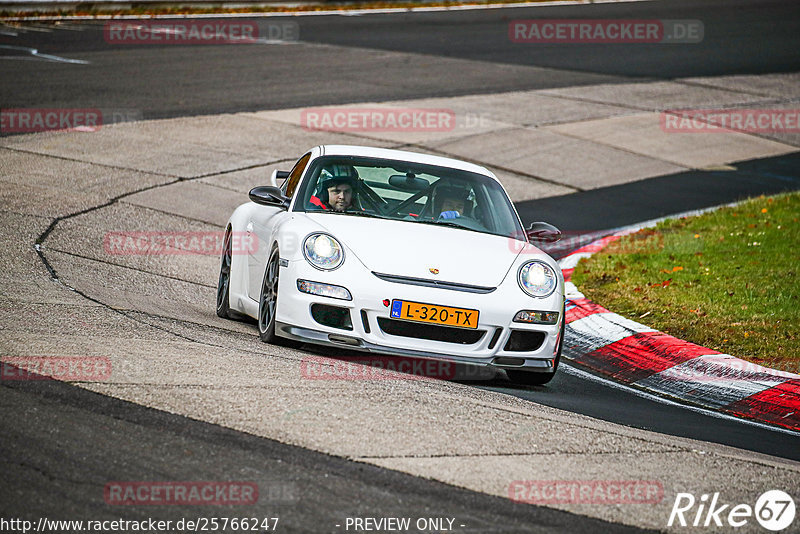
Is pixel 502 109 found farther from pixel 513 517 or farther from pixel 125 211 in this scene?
pixel 513 517

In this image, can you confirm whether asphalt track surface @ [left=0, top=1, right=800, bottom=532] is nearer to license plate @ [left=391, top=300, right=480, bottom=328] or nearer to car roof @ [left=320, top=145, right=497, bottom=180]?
license plate @ [left=391, top=300, right=480, bottom=328]

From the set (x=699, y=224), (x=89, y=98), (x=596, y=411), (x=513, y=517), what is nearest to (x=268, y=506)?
(x=513, y=517)

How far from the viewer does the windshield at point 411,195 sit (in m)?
7.94

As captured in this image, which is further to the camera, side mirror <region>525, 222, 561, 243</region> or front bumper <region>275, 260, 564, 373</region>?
side mirror <region>525, 222, 561, 243</region>

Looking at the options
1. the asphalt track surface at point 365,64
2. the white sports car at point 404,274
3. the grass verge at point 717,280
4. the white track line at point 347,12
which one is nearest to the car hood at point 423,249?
the white sports car at point 404,274

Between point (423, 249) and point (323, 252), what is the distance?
Answer: 644 mm

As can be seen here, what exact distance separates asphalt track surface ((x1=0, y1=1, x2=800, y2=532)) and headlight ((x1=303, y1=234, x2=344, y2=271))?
1.30 meters

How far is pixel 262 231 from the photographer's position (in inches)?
320

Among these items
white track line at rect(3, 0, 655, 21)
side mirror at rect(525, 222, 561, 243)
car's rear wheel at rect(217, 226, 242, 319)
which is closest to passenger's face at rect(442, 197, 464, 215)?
side mirror at rect(525, 222, 561, 243)

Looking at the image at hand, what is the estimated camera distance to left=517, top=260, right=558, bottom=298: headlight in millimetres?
7180

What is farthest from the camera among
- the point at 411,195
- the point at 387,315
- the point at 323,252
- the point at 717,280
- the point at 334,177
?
the point at 717,280

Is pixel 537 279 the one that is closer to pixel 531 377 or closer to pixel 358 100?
pixel 531 377

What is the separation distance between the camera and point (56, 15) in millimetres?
26641

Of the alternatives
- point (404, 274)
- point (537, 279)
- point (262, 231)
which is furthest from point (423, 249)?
point (262, 231)
